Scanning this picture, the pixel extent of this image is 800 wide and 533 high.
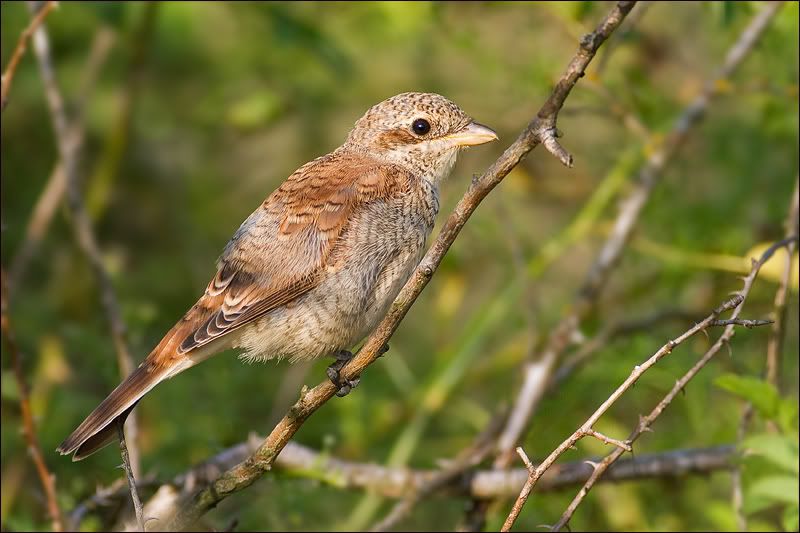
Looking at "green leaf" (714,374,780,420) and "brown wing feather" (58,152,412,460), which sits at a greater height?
"brown wing feather" (58,152,412,460)

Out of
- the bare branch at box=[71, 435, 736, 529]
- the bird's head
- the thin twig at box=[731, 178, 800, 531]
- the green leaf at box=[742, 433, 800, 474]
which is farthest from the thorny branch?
the green leaf at box=[742, 433, 800, 474]

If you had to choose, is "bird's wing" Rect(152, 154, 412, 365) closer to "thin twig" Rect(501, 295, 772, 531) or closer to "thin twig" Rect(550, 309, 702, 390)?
"thin twig" Rect(501, 295, 772, 531)

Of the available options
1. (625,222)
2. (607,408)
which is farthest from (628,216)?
(607,408)

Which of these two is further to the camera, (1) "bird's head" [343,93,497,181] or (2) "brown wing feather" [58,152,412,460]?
(1) "bird's head" [343,93,497,181]

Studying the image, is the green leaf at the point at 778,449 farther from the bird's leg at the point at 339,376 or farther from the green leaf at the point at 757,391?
the bird's leg at the point at 339,376

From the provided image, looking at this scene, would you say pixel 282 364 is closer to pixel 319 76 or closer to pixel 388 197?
pixel 319 76

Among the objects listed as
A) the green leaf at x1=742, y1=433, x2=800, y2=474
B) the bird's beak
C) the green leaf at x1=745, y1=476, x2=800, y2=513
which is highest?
the bird's beak

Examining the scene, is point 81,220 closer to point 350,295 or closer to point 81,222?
point 81,222
